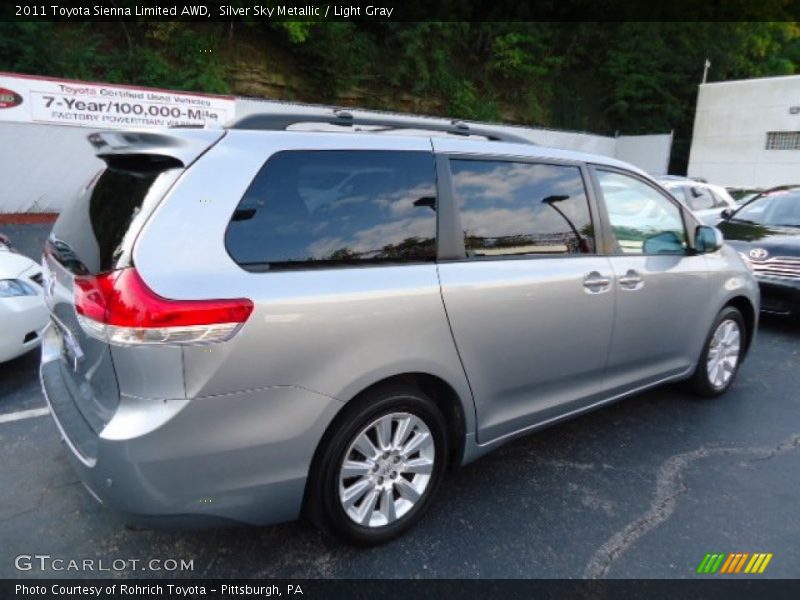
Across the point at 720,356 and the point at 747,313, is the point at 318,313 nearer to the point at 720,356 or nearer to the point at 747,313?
the point at 720,356

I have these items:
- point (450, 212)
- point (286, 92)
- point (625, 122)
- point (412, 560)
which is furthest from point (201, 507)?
point (625, 122)

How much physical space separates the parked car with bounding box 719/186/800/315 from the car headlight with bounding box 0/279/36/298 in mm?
6724

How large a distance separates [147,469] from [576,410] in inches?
86.3

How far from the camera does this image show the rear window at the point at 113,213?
198 centimetres

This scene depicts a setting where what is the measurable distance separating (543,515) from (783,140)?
89.2ft

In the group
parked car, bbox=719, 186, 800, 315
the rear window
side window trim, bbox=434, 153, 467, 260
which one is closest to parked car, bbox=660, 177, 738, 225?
parked car, bbox=719, 186, 800, 315

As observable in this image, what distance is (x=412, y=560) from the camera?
2389mm

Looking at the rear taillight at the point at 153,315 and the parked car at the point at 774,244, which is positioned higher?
the rear taillight at the point at 153,315

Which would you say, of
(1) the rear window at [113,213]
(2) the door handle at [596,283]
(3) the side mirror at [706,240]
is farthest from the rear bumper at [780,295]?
(1) the rear window at [113,213]

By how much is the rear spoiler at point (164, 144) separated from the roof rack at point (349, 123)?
0.78 feet

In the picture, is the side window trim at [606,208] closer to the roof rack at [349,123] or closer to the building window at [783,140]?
the roof rack at [349,123]

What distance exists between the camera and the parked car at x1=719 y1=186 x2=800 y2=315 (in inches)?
230


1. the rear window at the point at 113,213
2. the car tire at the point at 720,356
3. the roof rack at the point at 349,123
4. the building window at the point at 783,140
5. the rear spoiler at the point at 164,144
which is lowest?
the car tire at the point at 720,356

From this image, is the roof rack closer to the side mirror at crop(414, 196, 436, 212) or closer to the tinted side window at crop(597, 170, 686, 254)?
the side mirror at crop(414, 196, 436, 212)
